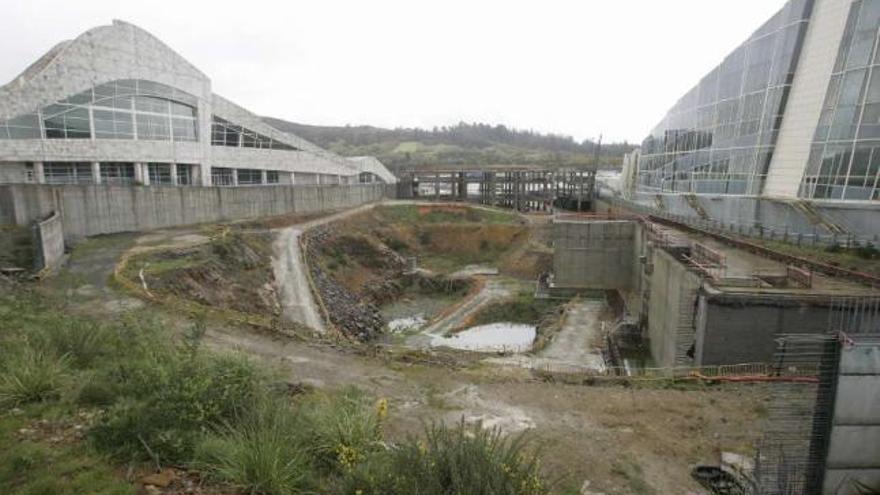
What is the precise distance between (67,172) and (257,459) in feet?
108

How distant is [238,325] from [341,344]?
329cm

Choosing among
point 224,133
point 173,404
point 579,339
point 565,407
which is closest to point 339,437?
point 173,404

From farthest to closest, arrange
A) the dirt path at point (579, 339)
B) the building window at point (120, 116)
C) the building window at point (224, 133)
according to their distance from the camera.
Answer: the building window at point (224, 133), the building window at point (120, 116), the dirt path at point (579, 339)

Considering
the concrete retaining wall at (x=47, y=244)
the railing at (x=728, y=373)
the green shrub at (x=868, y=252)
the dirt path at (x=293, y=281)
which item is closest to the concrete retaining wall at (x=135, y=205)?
the concrete retaining wall at (x=47, y=244)

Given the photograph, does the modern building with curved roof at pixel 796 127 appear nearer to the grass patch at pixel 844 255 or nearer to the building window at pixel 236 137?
→ the grass patch at pixel 844 255

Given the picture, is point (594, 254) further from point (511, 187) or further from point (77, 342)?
point (511, 187)

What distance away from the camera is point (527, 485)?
5.00 m

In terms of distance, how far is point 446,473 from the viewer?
16.8 feet

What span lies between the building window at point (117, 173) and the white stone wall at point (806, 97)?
37544 mm

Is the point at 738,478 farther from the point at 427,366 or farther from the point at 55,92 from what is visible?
the point at 55,92

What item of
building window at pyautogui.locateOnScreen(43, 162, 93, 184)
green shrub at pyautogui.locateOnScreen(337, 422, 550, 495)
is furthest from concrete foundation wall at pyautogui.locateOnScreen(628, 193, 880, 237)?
building window at pyautogui.locateOnScreen(43, 162, 93, 184)

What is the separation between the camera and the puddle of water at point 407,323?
30.2m

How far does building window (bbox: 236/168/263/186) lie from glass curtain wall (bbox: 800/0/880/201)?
38918mm

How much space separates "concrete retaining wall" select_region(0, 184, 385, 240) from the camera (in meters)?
23.2
